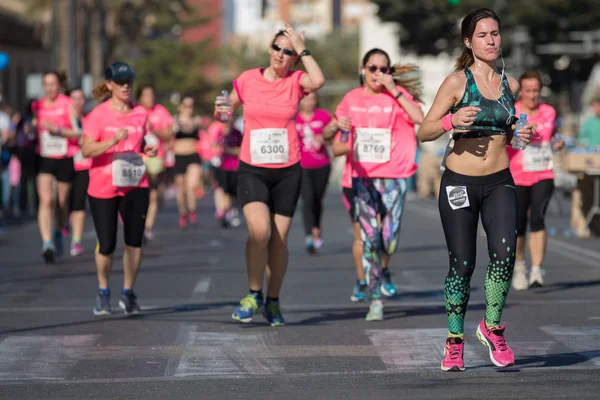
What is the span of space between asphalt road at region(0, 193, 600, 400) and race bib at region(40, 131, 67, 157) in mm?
1180

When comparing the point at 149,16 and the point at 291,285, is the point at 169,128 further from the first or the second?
the point at 149,16

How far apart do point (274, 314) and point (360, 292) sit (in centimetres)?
186

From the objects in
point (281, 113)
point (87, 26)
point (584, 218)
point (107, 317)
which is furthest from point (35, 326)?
point (87, 26)

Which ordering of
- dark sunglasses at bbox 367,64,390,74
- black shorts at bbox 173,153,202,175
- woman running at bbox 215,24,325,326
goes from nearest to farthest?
woman running at bbox 215,24,325,326
dark sunglasses at bbox 367,64,390,74
black shorts at bbox 173,153,202,175

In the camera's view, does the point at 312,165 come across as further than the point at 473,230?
Yes

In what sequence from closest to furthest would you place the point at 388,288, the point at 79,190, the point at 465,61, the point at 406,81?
the point at 465,61 < the point at 406,81 < the point at 388,288 < the point at 79,190

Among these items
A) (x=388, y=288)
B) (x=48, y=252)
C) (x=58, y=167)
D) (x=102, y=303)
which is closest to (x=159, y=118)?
(x=58, y=167)

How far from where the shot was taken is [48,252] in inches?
607

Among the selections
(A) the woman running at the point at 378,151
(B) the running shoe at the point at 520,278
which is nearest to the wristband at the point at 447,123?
(A) the woman running at the point at 378,151

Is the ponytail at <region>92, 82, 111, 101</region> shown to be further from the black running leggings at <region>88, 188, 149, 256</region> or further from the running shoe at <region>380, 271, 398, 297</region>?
the running shoe at <region>380, 271, 398, 297</region>

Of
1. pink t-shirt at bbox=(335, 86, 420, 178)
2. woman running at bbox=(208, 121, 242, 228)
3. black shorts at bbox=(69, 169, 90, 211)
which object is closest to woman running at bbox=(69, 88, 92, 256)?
black shorts at bbox=(69, 169, 90, 211)

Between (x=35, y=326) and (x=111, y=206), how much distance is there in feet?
3.81

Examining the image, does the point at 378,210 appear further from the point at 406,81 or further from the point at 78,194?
the point at 78,194

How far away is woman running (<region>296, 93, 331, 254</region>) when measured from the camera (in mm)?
16188
